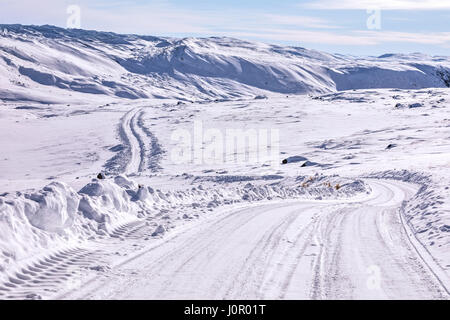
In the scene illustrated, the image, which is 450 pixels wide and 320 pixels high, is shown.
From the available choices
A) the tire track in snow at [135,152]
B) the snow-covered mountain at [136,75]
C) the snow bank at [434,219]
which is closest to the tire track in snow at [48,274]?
the snow bank at [434,219]

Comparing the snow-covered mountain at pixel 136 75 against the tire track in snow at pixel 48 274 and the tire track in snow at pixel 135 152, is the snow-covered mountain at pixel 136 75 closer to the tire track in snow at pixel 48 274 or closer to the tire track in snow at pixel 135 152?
the tire track in snow at pixel 135 152

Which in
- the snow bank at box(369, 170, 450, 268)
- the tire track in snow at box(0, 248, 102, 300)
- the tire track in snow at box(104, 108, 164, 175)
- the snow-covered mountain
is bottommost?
the tire track in snow at box(104, 108, 164, 175)

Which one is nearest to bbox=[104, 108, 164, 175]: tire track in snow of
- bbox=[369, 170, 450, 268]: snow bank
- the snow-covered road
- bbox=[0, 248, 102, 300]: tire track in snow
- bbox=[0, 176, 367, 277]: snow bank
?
bbox=[0, 176, 367, 277]: snow bank

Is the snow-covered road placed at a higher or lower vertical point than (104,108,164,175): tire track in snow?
higher

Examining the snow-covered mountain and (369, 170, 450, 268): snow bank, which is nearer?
(369, 170, 450, 268): snow bank

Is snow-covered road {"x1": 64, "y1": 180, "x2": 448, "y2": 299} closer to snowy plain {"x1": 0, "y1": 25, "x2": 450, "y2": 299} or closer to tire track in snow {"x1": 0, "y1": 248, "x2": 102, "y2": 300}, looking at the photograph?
snowy plain {"x1": 0, "y1": 25, "x2": 450, "y2": 299}

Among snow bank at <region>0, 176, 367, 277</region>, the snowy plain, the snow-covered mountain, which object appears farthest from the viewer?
the snow-covered mountain
